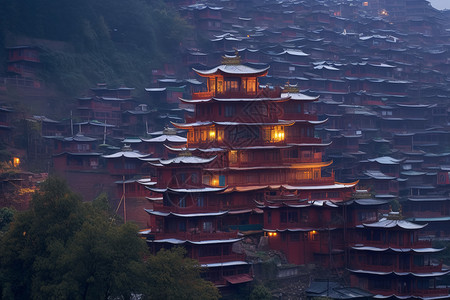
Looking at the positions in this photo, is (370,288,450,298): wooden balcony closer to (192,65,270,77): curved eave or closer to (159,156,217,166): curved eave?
(159,156,217,166): curved eave

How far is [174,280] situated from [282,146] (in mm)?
22154

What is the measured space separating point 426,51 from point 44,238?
8992 cm

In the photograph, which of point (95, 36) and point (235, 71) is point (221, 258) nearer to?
point (235, 71)

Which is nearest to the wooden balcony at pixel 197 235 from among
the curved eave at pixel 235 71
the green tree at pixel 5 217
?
the green tree at pixel 5 217

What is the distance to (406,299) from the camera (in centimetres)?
5131

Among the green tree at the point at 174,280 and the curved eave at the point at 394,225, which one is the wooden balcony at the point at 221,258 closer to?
the green tree at the point at 174,280

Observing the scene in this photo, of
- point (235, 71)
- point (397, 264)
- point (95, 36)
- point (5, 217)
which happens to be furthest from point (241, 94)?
point (95, 36)

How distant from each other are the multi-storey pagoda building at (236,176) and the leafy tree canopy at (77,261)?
19.2 ft

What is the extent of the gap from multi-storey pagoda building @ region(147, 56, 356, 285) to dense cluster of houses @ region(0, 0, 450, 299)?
0.40 feet

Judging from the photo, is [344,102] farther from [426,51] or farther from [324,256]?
[324,256]

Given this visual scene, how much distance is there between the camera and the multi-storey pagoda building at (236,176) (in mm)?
50719

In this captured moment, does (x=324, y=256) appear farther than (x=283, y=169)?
No

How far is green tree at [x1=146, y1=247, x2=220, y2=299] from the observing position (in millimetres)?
42000

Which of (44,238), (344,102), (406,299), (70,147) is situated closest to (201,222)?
(44,238)
